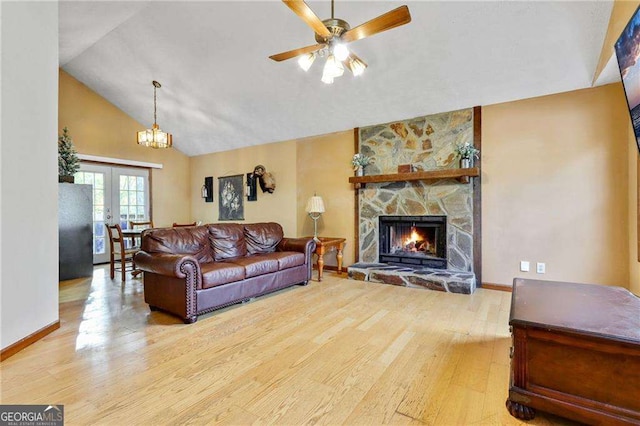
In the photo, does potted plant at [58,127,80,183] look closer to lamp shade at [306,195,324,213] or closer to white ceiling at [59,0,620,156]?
white ceiling at [59,0,620,156]

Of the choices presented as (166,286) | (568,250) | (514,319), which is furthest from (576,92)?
(166,286)

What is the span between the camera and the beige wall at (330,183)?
514cm

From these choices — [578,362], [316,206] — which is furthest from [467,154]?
[578,362]

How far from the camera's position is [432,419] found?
150cm

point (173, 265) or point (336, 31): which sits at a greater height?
point (336, 31)

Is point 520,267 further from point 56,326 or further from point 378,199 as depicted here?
point 56,326

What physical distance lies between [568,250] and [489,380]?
8.50 feet

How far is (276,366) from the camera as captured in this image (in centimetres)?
202

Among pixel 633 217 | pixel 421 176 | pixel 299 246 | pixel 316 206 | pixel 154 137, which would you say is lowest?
pixel 299 246

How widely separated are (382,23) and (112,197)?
647 cm

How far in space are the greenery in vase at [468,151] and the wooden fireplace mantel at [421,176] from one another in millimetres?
187

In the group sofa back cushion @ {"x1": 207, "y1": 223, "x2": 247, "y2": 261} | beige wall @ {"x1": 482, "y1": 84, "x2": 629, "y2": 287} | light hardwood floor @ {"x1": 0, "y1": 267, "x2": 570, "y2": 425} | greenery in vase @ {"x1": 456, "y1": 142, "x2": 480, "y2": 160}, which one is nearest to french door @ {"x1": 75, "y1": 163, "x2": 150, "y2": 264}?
light hardwood floor @ {"x1": 0, "y1": 267, "x2": 570, "y2": 425}

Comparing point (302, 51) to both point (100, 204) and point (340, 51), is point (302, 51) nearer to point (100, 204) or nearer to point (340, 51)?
point (340, 51)

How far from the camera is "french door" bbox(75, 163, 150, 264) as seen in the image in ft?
19.6
